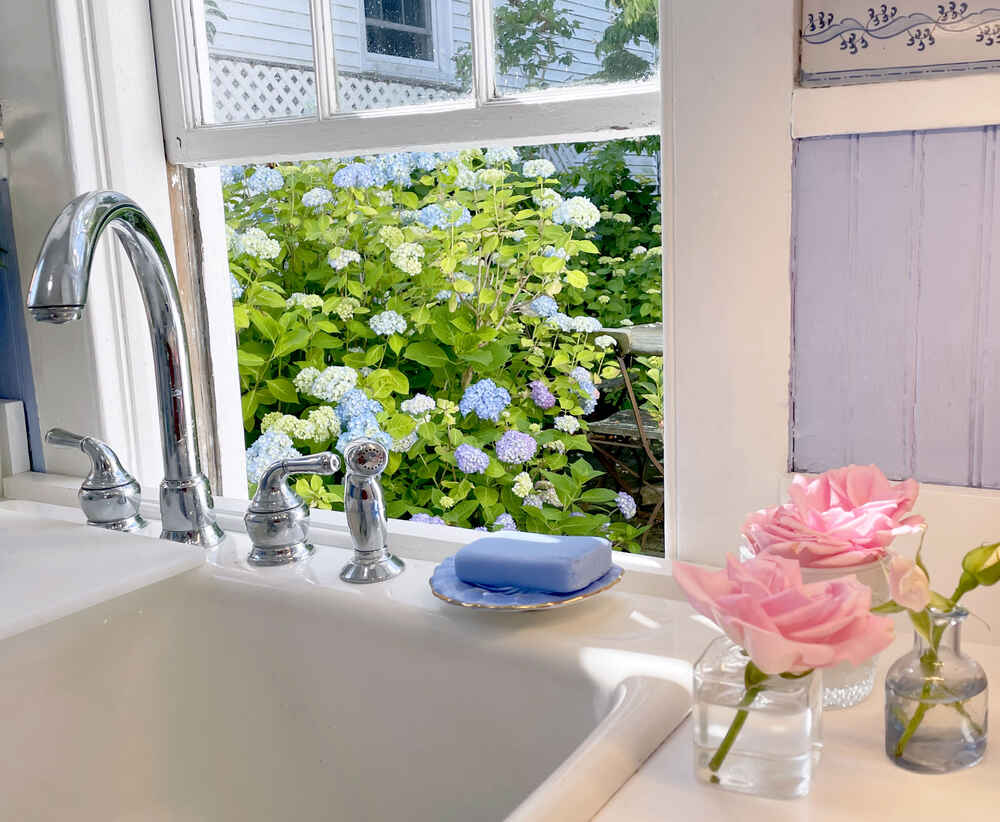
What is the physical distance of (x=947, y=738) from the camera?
630 mm

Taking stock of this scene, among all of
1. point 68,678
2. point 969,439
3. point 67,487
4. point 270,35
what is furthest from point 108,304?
point 969,439

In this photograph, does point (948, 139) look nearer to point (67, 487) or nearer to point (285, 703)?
point (285, 703)

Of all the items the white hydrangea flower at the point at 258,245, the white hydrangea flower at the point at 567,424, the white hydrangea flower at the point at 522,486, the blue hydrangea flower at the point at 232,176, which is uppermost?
the blue hydrangea flower at the point at 232,176

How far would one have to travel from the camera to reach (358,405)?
1.88 metres

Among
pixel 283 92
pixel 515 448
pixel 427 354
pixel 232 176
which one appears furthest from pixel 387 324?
pixel 283 92

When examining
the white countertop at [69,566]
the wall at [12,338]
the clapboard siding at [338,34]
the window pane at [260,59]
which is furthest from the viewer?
the wall at [12,338]

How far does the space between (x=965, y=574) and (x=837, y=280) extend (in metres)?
0.35

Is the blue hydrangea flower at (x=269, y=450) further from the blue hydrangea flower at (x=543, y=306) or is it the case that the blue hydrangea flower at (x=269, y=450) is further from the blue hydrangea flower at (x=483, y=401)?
the blue hydrangea flower at (x=543, y=306)

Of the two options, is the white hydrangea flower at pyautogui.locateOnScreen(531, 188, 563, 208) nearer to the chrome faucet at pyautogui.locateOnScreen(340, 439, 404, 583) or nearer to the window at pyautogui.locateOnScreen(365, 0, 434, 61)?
the window at pyautogui.locateOnScreen(365, 0, 434, 61)

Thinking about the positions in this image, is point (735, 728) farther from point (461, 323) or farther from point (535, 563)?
point (461, 323)

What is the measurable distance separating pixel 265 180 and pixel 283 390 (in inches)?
17.3

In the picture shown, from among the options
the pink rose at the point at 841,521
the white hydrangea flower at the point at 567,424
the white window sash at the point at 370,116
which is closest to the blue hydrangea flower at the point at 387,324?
the white hydrangea flower at the point at 567,424

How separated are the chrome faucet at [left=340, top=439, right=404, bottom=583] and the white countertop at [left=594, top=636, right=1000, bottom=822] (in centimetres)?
38

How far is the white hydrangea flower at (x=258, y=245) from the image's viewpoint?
199 centimetres
